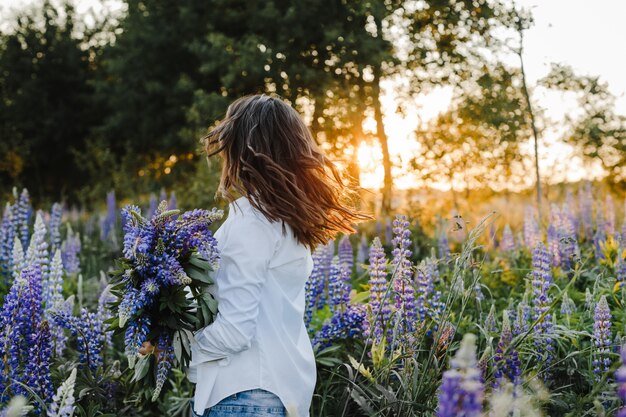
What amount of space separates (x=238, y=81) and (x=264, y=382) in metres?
15.9

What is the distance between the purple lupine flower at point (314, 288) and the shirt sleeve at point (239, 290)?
160 cm

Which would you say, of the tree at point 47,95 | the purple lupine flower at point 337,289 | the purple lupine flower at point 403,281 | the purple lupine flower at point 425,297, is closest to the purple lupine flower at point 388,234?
the purple lupine flower at point 337,289

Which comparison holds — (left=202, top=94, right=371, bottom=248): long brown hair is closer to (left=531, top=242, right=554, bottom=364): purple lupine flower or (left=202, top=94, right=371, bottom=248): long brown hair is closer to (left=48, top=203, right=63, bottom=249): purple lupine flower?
(left=531, top=242, right=554, bottom=364): purple lupine flower

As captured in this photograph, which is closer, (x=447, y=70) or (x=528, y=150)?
(x=528, y=150)

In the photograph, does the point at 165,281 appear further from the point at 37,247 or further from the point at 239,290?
the point at 37,247

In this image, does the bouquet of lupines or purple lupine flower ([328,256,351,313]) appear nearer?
the bouquet of lupines

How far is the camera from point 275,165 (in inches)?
108

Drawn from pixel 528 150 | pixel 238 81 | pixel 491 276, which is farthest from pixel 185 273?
pixel 238 81

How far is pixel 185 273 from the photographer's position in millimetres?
2586

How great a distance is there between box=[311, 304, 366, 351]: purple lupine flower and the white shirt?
1143mm

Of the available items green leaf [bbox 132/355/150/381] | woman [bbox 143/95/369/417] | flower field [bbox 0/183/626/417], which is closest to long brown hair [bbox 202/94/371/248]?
woman [bbox 143/95/369/417]

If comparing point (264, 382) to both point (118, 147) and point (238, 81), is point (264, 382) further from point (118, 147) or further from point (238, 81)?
point (118, 147)

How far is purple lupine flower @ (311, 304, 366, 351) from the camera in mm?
3930

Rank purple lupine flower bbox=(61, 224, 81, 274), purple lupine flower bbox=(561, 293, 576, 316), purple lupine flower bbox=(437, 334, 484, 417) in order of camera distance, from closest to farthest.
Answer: purple lupine flower bbox=(437, 334, 484, 417) < purple lupine flower bbox=(561, 293, 576, 316) < purple lupine flower bbox=(61, 224, 81, 274)
